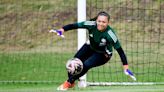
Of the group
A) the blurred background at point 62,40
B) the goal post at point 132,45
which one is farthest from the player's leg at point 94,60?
the blurred background at point 62,40

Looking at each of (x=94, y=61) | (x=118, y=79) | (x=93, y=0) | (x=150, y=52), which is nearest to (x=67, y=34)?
(x=93, y=0)

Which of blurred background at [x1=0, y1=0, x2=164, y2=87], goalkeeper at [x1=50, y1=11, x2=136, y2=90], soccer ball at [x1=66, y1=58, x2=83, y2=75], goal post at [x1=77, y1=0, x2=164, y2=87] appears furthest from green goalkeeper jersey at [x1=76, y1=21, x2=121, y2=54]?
blurred background at [x1=0, y1=0, x2=164, y2=87]

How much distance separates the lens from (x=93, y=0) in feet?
55.3

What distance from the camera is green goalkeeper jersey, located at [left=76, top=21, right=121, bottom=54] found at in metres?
9.52

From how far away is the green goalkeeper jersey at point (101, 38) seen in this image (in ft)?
31.2

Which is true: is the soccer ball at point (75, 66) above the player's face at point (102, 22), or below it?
below

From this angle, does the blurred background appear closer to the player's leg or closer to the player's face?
the player's leg

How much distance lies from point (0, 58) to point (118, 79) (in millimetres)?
4704

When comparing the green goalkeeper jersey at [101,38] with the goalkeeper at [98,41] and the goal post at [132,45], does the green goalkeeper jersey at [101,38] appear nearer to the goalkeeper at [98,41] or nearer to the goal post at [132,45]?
the goalkeeper at [98,41]

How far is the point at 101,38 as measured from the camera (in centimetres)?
956

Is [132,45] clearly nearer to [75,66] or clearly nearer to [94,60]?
[94,60]

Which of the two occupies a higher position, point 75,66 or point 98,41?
point 98,41

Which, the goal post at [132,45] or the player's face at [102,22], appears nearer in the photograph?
the player's face at [102,22]

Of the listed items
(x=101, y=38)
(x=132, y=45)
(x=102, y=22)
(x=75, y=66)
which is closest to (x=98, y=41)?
(x=101, y=38)
